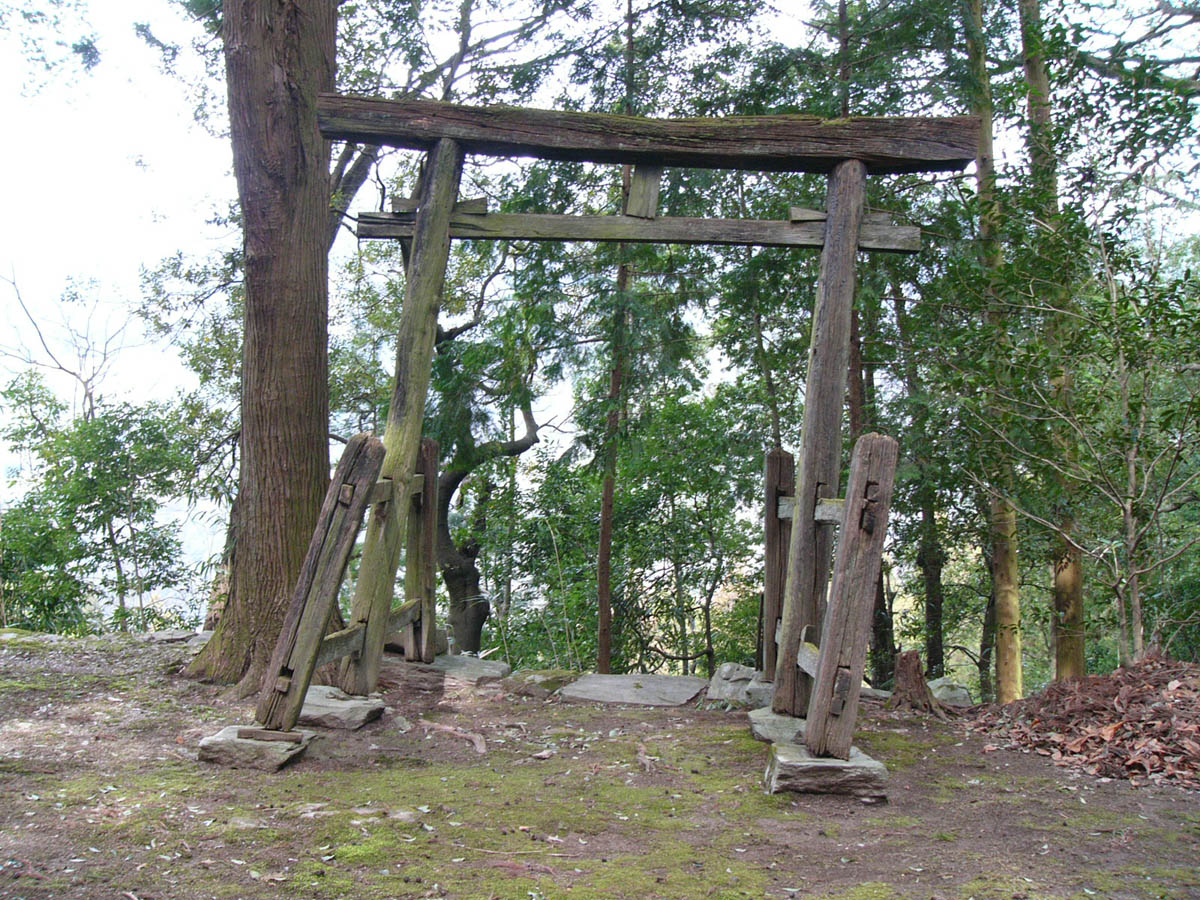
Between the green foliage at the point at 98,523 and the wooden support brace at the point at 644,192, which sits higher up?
the wooden support brace at the point at 644,192

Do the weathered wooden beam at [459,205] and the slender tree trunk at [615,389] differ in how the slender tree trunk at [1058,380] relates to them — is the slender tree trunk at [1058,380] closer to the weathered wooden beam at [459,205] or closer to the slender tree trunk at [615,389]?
the slender tree trunk at [615,389]

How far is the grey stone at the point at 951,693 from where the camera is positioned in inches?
235

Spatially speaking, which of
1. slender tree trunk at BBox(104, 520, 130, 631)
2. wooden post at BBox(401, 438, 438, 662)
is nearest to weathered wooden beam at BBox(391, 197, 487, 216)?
wooden post at BBox(401, 438, 438, 662)

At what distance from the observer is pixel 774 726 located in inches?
178

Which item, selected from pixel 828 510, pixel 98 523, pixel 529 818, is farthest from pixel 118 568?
pixel 828 510

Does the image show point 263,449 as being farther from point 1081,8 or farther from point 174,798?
point 1081,8

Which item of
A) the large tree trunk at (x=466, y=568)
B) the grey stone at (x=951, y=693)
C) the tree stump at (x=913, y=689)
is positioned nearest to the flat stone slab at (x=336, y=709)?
the tree stump at (x=913, y=689)

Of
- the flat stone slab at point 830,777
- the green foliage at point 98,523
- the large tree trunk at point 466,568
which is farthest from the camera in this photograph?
the large tree trunk at point 466,568

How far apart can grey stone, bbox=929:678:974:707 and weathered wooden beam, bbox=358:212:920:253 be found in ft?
10.2

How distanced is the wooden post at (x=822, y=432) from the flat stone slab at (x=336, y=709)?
2141mm

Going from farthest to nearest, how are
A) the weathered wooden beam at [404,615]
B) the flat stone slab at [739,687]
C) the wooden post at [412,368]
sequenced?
the flat stone slab at [739,687], the weathered wooden beam at [404,615], the wooden post at [412,368]

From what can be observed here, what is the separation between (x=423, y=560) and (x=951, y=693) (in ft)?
12.4

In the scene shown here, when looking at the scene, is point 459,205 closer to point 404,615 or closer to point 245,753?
point 404,615

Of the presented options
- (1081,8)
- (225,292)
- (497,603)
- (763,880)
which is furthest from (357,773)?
(225,292)
